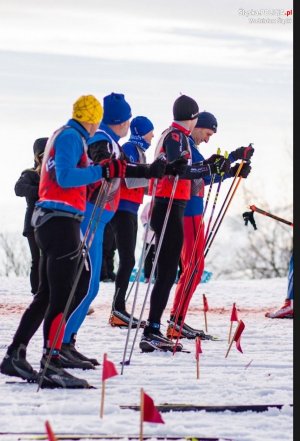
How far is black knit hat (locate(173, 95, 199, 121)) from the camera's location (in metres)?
7.15

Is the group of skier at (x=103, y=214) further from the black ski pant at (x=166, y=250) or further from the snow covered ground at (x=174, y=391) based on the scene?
the snow covered ground at (x=174, y=391)

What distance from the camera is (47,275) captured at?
558cm

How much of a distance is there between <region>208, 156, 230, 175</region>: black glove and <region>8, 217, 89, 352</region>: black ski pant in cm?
163

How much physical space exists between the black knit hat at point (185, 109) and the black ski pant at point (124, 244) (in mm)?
1150

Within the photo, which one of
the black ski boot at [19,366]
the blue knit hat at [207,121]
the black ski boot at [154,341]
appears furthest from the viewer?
the blue knit hat at [207,121]

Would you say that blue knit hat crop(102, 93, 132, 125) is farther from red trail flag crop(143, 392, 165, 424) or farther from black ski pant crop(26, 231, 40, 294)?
black ski pant crop(26, 231, 40, 294)

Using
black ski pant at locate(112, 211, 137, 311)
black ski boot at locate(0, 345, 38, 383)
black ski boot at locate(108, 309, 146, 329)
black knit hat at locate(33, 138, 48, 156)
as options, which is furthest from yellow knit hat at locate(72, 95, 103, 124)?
black knit hat at locate(33, 138, 48, 156)

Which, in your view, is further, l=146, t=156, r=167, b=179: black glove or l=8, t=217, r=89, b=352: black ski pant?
l=146, t=156, r=167, b=179: black glove

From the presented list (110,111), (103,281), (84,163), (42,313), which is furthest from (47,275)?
(103,281)

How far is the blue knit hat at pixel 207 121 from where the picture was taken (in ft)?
25.6

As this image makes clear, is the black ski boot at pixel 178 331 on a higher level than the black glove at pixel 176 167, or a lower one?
lower

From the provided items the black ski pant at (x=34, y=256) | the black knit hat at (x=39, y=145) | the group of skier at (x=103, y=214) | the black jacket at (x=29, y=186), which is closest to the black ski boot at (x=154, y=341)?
the group of skier at (x=103, y=214)

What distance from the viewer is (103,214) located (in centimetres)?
627

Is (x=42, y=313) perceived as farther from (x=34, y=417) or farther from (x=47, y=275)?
(x=34, y=417)
